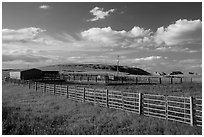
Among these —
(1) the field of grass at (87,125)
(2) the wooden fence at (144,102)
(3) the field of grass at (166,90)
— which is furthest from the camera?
(3) the field of grass at (166,90)

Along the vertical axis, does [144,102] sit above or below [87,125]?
above

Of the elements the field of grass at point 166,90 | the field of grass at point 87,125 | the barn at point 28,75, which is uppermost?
the barn at point 28,75

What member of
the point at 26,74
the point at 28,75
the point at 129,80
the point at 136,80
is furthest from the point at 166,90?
the point at 28,75

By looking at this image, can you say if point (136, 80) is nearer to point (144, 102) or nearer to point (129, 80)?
point (129, 80)

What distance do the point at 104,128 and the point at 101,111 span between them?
4.02 metres

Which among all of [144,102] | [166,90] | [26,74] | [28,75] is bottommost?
[166,90]

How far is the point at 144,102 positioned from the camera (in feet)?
56.7

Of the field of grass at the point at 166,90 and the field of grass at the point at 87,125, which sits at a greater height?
the field of grass at the point at 87,125

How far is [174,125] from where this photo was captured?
10.8 meters

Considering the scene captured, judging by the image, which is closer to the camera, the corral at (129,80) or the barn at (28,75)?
the corral at (129,80)

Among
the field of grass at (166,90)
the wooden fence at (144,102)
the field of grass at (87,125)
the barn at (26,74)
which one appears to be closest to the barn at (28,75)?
the barn at (26,74)

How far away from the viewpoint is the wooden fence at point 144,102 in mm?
11703

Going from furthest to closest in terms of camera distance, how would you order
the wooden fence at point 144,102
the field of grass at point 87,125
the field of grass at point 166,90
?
the field of grass at point 166,90
the wooden fence at point 144,102
the field of grass at point 87,125

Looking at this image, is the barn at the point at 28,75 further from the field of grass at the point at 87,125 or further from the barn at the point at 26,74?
the field of grass at the point at 87,125
